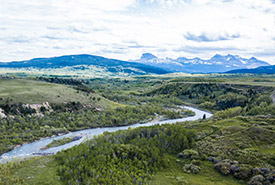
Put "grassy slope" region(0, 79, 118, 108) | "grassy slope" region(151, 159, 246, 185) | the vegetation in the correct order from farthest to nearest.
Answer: "grassy slope" region(0, 79, 118, 108), the vegetation, "grassy slope" region(151, 159, 246, 185)

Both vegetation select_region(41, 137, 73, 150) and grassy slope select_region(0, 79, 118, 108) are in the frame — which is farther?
grassy slope select_region(0, 79, 118, 108)

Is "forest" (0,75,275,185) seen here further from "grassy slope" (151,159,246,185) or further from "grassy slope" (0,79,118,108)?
"grassy slope" (0,79,118,108)

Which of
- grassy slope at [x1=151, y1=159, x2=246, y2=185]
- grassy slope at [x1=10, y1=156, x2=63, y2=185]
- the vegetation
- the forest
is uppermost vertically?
the forest

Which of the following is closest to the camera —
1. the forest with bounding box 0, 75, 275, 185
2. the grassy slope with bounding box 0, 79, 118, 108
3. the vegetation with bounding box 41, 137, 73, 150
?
the forest with bounding box 0, 75, 275, 185

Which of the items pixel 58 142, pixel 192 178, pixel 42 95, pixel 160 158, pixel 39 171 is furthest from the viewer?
pixel 42 95

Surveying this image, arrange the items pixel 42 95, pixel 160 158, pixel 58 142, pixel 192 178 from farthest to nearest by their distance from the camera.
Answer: pixel 42 95 < pixel 58 142 < pixel 160 158 < pixel 192 178

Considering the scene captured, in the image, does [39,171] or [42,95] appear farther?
[42,95]

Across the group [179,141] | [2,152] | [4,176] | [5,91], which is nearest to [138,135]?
[179,141]

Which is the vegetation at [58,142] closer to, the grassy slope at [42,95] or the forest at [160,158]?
the forest at [160,158]

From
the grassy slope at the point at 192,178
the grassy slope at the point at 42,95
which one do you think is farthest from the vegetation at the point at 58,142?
the grassy slope at the point at 192,178

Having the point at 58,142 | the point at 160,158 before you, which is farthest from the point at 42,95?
the point at 160,158

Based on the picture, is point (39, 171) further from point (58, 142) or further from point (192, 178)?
point (192, 178)

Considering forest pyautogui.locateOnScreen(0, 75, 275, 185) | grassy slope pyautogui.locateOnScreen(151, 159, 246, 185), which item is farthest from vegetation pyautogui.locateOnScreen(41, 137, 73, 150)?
grassy slope pyautogui.locateOnScreen(151, 159, 246, 185)
